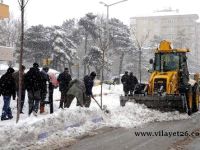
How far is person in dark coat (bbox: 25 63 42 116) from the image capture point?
49.0 ft

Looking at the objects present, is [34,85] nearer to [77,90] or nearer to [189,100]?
[77,90]

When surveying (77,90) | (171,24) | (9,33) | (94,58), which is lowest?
(77,90)

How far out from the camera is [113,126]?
13.3 metres

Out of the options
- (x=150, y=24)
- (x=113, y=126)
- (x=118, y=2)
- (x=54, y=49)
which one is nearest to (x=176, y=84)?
(x=113, y=126)

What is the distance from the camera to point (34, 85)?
14977 mm

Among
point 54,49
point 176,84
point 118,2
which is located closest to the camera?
point 176,84

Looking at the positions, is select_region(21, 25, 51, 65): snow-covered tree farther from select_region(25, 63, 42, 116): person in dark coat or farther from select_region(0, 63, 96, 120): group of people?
select_region(25, 63, 42, 116): person in dark coat

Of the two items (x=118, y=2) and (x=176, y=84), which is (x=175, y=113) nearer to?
(x=176, y=84)

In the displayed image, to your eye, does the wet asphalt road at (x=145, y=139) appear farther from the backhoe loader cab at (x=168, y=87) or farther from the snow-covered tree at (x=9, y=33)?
the snow-covered tree at (x=9, y=33)

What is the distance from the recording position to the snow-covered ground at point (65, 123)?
1033cm

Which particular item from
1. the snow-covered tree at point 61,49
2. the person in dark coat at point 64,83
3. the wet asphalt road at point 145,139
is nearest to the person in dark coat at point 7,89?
the person in dark coat at point 64,83

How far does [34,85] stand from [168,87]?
211 inches

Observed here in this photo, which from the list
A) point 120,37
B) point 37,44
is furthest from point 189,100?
point 120,37

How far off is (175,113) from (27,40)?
3916cm
